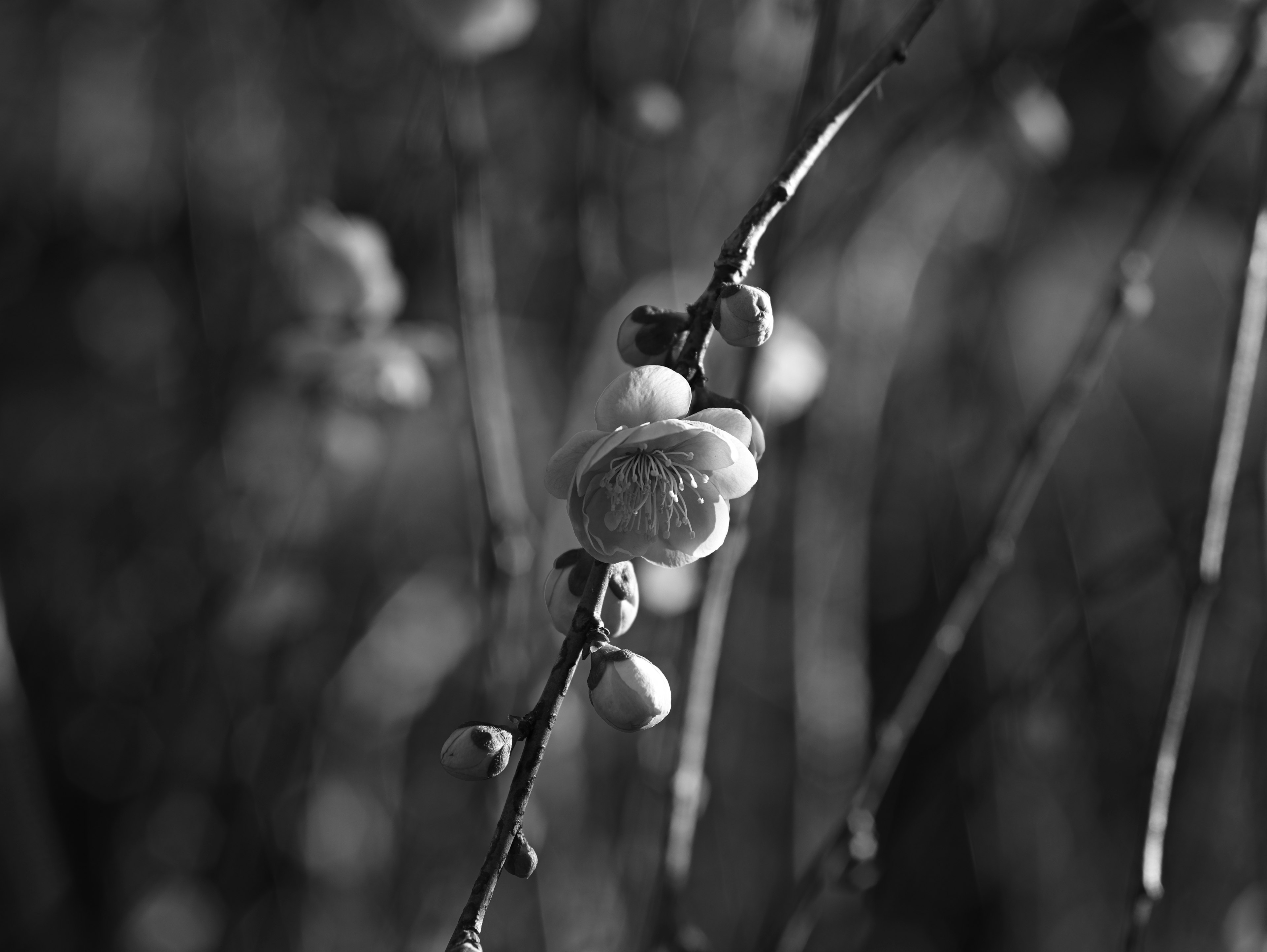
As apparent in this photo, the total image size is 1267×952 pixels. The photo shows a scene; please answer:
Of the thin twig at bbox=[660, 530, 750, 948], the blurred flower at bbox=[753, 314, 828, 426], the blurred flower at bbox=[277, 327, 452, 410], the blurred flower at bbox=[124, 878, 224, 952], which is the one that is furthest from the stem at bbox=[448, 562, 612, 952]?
the blurred flower at bbox=[124, 878, 224, 952]

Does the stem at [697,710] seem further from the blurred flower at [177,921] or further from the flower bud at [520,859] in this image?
the blurred flower at [177,921]

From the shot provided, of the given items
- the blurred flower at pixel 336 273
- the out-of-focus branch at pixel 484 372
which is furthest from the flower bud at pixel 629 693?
the blurred flower at pixel 336 273

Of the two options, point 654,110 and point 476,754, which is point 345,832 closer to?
point 654,110

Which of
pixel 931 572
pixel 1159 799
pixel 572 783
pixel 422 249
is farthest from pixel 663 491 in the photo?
pixel 931 572

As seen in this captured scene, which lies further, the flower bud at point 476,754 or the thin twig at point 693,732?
the thin twig at point 693,732

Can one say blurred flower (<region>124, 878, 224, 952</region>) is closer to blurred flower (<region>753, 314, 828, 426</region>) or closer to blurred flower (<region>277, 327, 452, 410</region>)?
blurred flower (<region>277, 327, 452, 410</region>)

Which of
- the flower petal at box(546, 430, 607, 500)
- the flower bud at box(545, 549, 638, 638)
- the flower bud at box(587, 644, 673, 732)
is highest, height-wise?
the flower petal at box(546, 430, 607, 500)
